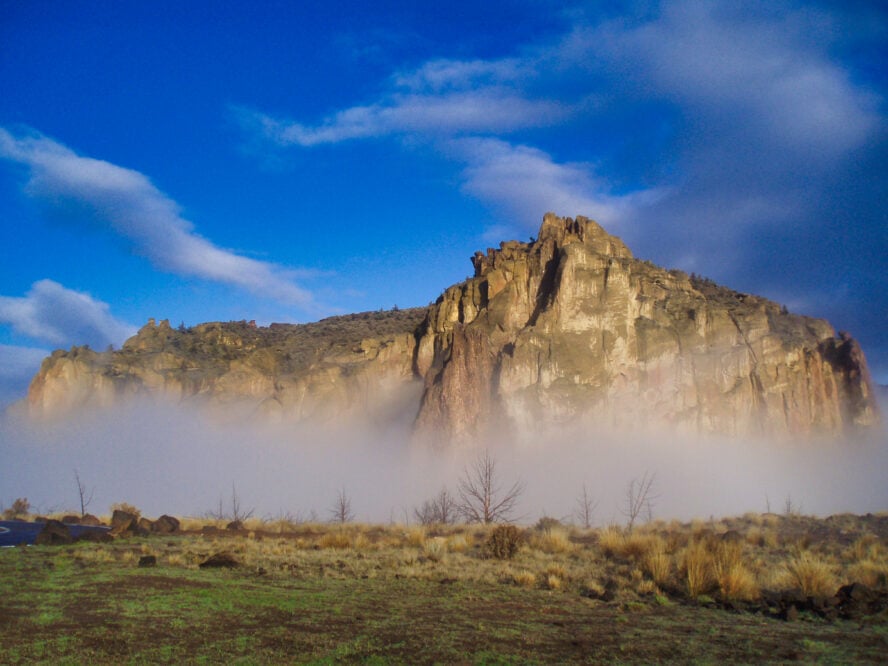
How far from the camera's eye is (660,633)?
366 inches

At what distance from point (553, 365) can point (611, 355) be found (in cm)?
675

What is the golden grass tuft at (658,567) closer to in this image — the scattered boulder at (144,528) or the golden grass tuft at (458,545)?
the golden grass tuft at (458,545)

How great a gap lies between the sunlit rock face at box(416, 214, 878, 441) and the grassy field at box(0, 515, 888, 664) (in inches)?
1705

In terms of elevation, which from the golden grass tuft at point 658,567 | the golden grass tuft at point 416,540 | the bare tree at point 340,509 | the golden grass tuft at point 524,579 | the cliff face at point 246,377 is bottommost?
the bare tree at point 340,509

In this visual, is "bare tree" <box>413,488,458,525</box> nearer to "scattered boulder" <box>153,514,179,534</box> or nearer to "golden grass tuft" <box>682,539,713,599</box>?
"scattered boulder" <box>153,514,179,534</box>

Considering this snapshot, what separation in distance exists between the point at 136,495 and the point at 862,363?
265 ft

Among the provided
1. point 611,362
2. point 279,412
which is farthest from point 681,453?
point 279,412

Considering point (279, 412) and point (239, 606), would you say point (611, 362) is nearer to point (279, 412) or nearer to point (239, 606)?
point (279, 412)

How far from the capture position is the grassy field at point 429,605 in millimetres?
7820

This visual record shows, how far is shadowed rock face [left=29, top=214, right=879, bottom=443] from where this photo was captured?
207 ft

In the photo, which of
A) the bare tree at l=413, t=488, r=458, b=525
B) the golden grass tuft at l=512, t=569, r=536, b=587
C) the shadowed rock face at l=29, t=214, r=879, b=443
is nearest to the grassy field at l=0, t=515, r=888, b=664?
the golden grass tuft at l=512, t=569, r=536, b=587

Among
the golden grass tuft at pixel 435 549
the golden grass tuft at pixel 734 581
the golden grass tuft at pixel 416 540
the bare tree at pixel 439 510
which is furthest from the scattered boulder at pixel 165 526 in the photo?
the bare tree at pixel 439 510

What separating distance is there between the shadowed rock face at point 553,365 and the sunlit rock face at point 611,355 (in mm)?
144

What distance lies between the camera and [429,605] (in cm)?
1126
